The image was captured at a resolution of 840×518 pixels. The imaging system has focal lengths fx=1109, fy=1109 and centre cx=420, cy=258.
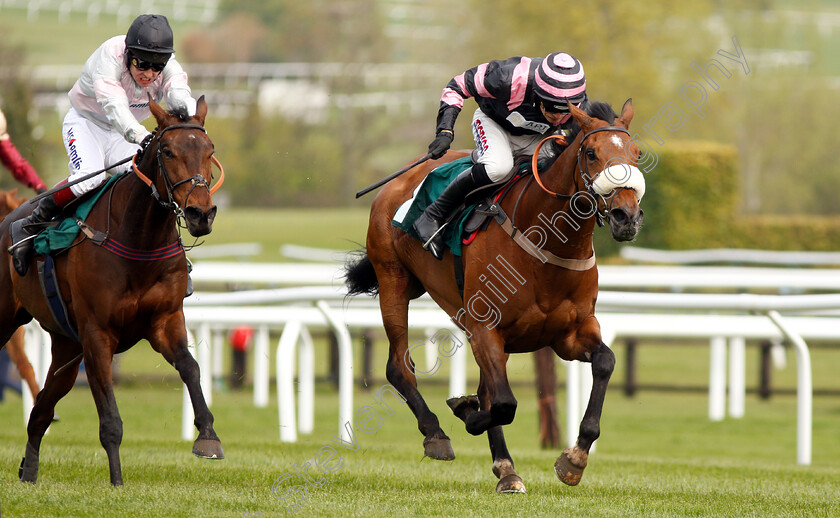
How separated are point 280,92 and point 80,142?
2885 centimetres

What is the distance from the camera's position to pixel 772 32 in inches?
1362

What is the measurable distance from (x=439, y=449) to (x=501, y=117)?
161 cm

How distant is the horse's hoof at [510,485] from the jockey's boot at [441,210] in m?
1.15

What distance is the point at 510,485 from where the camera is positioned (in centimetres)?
486

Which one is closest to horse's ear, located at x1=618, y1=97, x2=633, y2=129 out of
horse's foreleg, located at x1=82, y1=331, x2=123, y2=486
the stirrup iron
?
horse's foreleg, located at x1=82, y1=331, x2=123, y2=486

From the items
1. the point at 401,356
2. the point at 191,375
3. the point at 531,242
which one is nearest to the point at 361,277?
the point at 401,356

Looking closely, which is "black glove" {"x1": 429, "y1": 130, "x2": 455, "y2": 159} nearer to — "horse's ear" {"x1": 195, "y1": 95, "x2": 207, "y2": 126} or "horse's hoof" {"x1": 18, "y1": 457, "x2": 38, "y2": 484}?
"horse's ear" {"x1": 195, "y1": 95, "x2": 207, "y2": 126}

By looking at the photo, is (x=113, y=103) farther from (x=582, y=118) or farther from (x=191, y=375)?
(x=582, y=118)

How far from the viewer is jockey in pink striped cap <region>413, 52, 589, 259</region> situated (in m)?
4.96

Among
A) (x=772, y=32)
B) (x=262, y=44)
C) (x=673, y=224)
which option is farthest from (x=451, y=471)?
(x=262, y=44)

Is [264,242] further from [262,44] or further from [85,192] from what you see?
[85,192]

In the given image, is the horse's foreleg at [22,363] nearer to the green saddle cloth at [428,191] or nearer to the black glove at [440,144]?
the green saddle cloth at [428,191]

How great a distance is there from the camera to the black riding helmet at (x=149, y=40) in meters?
5.16

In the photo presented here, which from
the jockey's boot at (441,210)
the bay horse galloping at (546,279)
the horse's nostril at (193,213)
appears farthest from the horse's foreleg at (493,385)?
the horse's nostril at (193,213)
